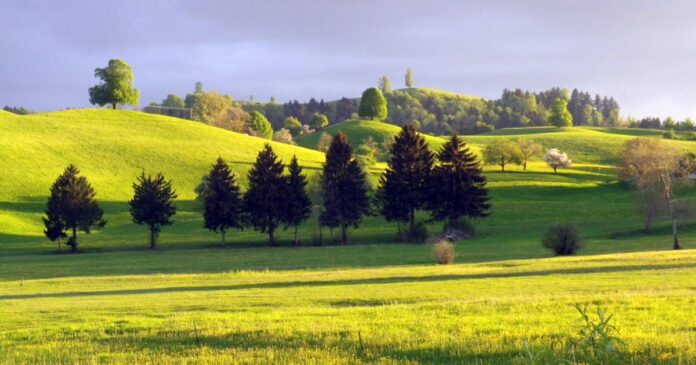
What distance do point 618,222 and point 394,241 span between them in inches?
966

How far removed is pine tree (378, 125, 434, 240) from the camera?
78.9 meters

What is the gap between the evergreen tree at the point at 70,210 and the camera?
244ft

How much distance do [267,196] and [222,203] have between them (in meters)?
4.88

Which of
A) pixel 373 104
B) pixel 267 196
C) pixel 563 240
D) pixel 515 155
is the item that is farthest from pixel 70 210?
pixel 373 104

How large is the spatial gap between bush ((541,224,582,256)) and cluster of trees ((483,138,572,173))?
74.2 m

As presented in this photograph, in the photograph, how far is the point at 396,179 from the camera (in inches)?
3179

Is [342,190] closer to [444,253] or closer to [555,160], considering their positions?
[444,253]

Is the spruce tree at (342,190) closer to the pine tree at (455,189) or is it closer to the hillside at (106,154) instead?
the pine tree at (455,189)

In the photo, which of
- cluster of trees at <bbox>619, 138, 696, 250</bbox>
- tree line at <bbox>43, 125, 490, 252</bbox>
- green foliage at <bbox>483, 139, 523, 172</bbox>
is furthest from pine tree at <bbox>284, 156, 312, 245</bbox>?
green foliage at <bbox>483, 139, 523, 172</bbox>

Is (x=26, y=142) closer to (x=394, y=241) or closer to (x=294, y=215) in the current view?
(x=294, y=215)

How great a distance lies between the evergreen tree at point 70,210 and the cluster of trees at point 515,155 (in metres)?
72.2

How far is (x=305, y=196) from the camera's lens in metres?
79.2

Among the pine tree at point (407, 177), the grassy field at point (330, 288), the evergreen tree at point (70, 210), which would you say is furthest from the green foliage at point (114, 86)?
the pine tree at point (407, 177)

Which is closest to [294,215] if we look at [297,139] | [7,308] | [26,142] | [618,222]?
[618,222]
